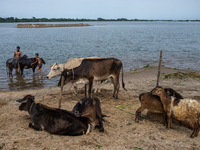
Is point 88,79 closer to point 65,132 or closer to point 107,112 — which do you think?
point 107,112

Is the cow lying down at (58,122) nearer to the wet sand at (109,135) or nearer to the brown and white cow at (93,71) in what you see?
the wet sand at (109,135)

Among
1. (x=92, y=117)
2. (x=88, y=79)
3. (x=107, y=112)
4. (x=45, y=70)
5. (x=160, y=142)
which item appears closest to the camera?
(x=160, y=142)

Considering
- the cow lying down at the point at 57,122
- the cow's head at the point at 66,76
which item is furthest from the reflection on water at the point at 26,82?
A: the cow lying down at the point at 57,122

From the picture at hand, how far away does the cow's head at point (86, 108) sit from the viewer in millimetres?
5828

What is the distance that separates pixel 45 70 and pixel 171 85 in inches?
432

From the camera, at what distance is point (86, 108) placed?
5980 millimetres

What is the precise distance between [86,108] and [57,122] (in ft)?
2.96

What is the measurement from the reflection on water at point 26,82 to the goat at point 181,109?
9095mm

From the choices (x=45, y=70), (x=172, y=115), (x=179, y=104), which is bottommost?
(x=45, y=70)

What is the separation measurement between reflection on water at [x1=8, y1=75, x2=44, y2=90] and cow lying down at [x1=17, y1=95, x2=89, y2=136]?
736 cm

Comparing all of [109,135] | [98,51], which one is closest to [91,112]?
[109,135]

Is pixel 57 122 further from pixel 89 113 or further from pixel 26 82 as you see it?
pixel 26 82

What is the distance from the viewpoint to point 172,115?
6.36 m

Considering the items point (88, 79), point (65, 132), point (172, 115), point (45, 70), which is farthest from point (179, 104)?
point (45, 70)
